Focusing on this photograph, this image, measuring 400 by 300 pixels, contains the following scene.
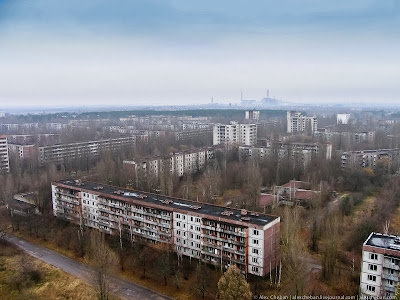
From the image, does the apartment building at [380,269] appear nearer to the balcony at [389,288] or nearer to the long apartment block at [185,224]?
the balcony at [389,288]

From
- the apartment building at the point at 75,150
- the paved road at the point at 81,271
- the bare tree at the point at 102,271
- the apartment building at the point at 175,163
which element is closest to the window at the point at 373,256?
the paved road at the point at 81,271

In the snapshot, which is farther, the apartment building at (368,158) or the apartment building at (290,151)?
the apartment building at (290,151)

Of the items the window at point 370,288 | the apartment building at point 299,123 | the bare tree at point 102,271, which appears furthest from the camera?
the apartment building at point 299,123

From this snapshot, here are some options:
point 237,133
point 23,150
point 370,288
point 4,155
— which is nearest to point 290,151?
point 237,133

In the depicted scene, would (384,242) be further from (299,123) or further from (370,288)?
(299,123)

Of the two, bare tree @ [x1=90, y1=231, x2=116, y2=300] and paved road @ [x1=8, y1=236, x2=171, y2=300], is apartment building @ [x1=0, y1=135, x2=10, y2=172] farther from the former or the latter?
bare tree @ [x1=90, y1=231, x2=116, y2=300]

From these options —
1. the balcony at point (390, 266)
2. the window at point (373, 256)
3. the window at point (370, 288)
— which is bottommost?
the window at point (370, 288)
